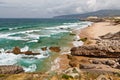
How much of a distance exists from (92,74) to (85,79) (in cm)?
86

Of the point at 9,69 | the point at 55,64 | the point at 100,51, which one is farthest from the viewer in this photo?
the point at 100,51

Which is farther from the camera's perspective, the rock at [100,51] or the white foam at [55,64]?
the rock at [100,51]

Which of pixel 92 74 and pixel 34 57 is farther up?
pixel 92 74

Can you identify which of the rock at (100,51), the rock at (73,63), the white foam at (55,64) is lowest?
the white foam at (55,64)

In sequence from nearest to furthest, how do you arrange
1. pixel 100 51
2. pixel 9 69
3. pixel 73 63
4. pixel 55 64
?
pixel 9 69 → pixel 73 63 → pixel 55 64 → pixel 100 51

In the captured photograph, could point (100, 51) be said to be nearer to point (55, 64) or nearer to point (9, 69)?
point (55, 64)

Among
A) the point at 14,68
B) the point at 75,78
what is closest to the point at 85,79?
the point at 75,78

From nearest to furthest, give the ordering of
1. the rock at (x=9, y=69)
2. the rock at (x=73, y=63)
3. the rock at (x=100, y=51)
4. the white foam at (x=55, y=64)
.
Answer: the rock at (x=9, y=69)
the white foam at (x=55, y=64)
the rock at (x=73, y=63)
the rock at (x=100, y=51)

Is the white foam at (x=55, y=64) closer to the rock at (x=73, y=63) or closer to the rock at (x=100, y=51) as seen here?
the rock at (x=73, y=63)

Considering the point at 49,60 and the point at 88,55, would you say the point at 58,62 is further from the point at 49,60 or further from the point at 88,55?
the point at 88,55

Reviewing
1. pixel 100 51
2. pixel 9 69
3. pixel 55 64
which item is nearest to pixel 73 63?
pixel 55 64

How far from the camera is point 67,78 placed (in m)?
13.9

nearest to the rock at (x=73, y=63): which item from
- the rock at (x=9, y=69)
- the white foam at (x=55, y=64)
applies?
the white foam at (x=55, y=64)

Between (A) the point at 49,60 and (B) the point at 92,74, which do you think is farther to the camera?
(A) the point at 49,60
